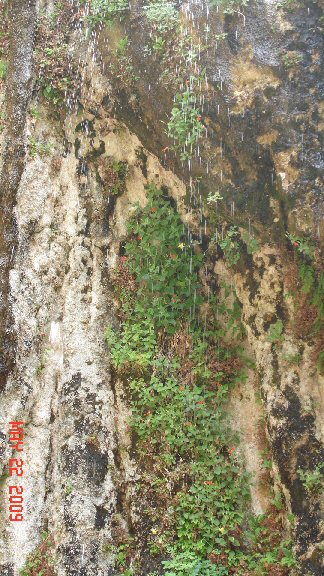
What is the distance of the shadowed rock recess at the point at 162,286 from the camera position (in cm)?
727

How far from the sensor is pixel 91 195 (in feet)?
32.3

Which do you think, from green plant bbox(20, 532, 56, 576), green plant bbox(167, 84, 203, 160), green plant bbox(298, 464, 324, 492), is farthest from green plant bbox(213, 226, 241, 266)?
green plant bbox(20, 532, 56, 576)

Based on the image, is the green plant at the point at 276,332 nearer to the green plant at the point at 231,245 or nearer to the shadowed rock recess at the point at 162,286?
the shadowed rock recess at the point at 162,286

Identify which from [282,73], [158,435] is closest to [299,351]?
[158,435]

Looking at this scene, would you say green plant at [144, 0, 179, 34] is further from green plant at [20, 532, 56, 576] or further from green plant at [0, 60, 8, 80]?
green plant at [20, 532, 56, 576]

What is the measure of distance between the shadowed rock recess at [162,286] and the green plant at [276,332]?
0.07ft

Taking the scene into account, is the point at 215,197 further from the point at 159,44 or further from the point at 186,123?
the point at 159,44

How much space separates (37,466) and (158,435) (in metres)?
2.09

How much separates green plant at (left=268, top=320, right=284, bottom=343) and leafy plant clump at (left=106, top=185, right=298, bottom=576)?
0.85 metres

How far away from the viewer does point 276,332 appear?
7.82m

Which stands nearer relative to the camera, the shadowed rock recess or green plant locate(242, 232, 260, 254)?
the shadowed rock recess

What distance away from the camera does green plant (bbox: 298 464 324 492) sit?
23.0 feet

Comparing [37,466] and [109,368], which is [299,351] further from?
[37,466]

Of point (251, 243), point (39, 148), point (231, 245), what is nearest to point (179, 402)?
point (231, 245)
